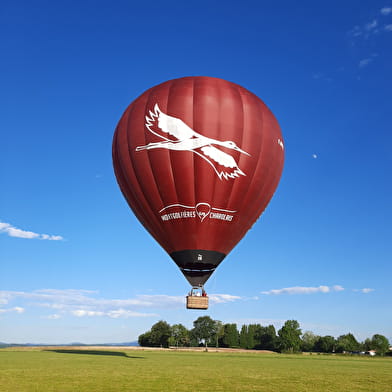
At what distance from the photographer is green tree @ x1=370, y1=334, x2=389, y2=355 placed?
14862 centimetres

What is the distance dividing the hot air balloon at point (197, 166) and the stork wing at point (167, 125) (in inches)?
2.6

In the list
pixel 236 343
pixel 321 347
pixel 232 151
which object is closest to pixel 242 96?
pixel 232 151

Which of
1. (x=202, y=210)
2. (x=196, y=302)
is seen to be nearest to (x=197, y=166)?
(x=202, y=210)

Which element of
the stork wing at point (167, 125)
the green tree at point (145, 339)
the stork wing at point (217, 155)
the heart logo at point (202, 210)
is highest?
the stork wing at point (167, 125)

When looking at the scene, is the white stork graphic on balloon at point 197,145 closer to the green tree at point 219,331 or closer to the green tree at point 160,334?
the green tree at point 160,334

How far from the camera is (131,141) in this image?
99.9 ft

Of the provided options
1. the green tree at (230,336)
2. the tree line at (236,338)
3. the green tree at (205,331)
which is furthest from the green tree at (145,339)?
the green tree at (230,336)

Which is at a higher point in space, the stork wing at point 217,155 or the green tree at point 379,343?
the stork wing at point 217,155

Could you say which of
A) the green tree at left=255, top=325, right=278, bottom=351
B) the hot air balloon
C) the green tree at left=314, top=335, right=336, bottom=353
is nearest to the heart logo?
the hot air balloon

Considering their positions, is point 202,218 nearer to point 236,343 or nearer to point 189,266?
point 189,266

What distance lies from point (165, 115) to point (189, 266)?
10.4 metres

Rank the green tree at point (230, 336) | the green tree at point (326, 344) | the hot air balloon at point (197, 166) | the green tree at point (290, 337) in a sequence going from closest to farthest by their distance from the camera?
the hot air balloon at point (197, 166) < the green tree at point (290, 337) < the green tree at point (230, 336) < the green tree at point (326, 344)

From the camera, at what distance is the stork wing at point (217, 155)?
93.7 feet

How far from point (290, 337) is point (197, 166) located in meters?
95.8
